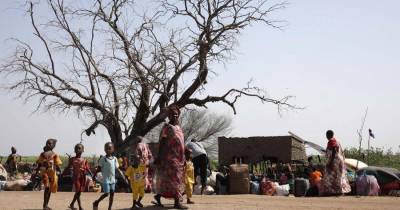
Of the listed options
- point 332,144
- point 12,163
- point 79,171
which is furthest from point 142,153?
point 12,163

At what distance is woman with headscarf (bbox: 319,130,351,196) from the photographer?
45.8 feet

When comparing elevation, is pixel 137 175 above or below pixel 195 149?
below

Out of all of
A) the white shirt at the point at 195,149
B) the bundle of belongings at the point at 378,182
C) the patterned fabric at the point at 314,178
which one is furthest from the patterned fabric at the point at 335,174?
the white shirt at the point at 195,149

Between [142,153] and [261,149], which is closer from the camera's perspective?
[142,153]

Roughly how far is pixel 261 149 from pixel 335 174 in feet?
45.3

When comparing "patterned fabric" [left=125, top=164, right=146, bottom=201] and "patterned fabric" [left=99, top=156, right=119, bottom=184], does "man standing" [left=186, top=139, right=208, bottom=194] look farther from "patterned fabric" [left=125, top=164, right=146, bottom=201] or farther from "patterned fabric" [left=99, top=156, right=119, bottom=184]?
"patterned fabric" [left=99, top=156, right=119, bottom=184]

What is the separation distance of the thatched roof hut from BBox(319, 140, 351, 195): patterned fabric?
1304 centimetres

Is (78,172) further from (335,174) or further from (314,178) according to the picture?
(314,178)

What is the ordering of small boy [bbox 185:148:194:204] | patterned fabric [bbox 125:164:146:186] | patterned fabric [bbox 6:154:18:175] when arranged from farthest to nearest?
patterned fabric [bbox 6:154:18:175] → small boy [bbox 185:148:194:204] → patterned fabric [bbox 125:164:146:186]

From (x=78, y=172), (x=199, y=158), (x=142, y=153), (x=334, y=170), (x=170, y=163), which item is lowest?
(x=78, y=172)

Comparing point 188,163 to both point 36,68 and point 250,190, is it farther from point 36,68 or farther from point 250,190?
point 36,68

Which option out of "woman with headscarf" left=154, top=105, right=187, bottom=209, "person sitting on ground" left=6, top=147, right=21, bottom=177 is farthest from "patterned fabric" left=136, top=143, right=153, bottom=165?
"person sitting on ground" left=6, top=147, right=21, bottom=177

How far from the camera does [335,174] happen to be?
551 inches

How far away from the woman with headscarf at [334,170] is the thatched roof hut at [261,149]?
13042mm
